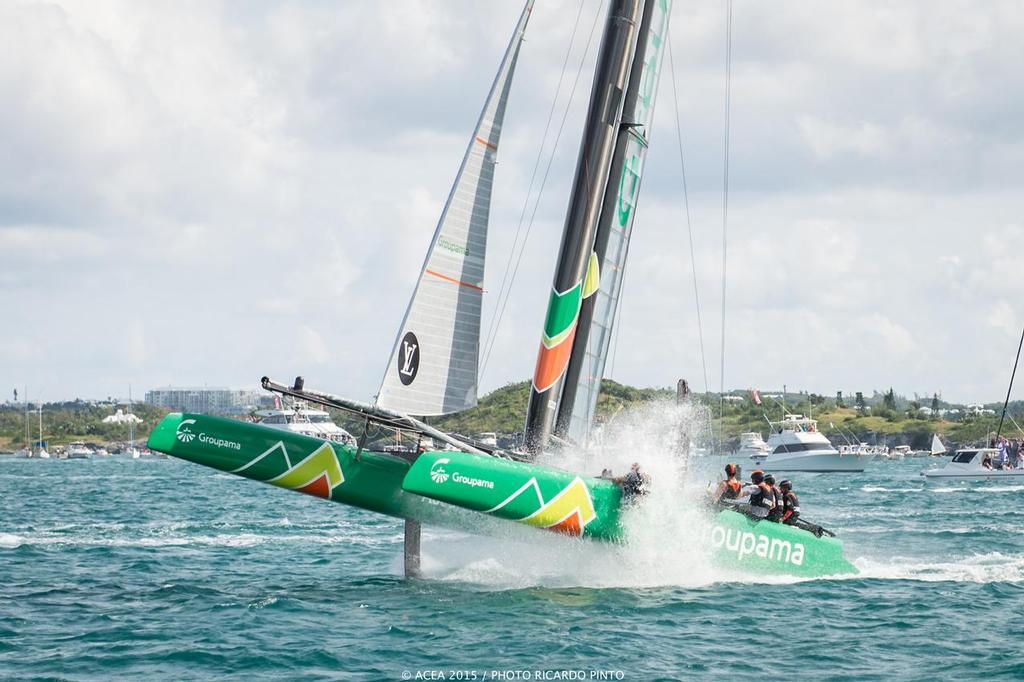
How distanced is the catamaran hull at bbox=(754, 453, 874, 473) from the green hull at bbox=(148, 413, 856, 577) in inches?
1845

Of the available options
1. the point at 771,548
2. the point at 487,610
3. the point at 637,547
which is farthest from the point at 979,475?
the point at 487,610

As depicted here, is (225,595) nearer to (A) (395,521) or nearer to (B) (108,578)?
(B) (108,578)

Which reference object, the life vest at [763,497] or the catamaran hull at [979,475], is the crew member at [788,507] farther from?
the catamaran hull at [979,475]

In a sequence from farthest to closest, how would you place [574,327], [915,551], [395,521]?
[395,521] < [915,551] < [574,327]

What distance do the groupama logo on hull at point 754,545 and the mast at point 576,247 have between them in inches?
89.5

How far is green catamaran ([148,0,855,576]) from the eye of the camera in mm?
Answer: 12109

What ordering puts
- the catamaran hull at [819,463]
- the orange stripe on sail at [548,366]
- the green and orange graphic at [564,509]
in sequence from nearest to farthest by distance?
the green and orange graphic at [564,509] < the orange stripe on sail at [548,366] < the catamaran hull at [819,463]

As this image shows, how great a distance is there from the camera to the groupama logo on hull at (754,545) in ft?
43.1

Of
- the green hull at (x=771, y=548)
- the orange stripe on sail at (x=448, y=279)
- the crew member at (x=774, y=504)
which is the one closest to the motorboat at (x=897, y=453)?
the green hull at (x=771, y=548)

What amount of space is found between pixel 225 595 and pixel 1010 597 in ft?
26.3

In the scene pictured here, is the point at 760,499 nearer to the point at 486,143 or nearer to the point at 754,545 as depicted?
the point at 754,545

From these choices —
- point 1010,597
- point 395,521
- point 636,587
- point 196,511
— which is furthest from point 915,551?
point 196,511

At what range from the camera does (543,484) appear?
12008 mm

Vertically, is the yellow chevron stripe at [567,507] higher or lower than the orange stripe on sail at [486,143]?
lower
